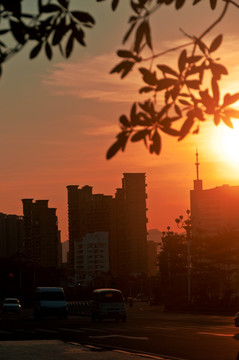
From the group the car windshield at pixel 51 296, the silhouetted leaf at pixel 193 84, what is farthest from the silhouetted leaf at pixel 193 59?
the car windshield at pixel 51 296

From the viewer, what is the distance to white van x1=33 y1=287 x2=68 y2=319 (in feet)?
180

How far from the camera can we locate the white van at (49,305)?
5484cm

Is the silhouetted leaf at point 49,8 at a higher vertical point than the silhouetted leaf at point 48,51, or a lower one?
higher

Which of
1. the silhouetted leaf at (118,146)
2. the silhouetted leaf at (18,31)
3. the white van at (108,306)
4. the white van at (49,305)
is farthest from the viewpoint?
the white van at (49,305)

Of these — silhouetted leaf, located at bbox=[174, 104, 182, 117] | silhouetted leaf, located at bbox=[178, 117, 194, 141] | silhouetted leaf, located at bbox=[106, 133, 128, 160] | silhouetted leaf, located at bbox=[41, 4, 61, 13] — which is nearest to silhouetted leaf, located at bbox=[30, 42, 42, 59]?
silhouetted leaf, located at bbox=[41, 4, 61, 13]

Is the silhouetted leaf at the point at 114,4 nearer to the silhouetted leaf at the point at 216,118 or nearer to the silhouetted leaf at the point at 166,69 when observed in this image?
the silhouetted leaf at the point at 166,69

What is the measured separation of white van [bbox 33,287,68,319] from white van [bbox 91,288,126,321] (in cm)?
387

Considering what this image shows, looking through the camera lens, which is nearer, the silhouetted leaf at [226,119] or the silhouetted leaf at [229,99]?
the silhouetted leaf at [229,99]

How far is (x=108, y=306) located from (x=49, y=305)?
699 centimetres

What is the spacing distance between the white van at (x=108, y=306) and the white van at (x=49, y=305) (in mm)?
3872

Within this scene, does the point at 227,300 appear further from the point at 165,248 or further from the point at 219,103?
the point at 219,103

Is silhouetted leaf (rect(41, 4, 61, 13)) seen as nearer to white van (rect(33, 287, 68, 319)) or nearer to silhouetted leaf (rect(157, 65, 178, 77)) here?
silhouetted leaf (rect(157, 65, 178, 77))

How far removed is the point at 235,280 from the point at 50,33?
8770 cm

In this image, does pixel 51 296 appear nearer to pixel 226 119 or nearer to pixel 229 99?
pixel 226 119
